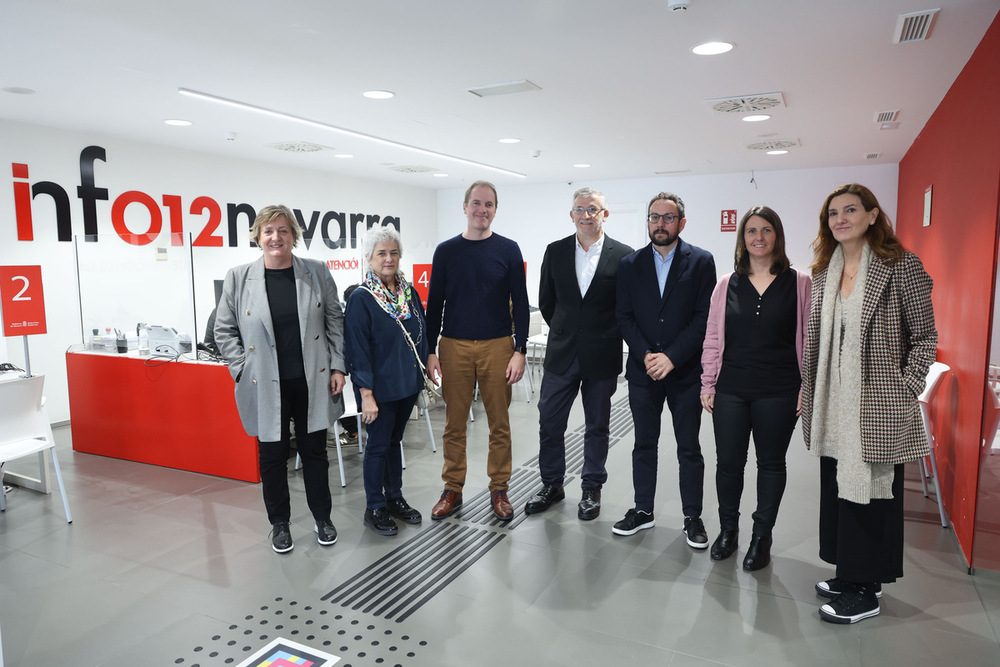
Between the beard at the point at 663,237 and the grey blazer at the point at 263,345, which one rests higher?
the beard at the point at 663,237

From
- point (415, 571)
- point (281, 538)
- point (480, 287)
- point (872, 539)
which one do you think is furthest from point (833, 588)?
point (281, 538)

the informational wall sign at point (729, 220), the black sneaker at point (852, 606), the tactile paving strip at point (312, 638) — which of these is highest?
the informational wall sign at point (729, 220)

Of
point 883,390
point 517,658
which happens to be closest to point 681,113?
point 883,390

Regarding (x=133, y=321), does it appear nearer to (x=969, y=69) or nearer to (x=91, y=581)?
(x=91, y=581)

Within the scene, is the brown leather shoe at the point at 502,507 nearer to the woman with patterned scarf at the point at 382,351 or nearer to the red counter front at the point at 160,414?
the woman with patterned scarf at the point at 382,351

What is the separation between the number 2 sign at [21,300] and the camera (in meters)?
4.22

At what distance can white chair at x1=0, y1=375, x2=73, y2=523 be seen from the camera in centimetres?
375

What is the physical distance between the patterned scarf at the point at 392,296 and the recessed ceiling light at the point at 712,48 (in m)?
2.21

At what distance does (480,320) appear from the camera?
347 centimetres

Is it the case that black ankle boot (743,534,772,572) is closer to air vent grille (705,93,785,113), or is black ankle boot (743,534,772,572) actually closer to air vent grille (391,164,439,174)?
air vent grille (705,93,785,113)

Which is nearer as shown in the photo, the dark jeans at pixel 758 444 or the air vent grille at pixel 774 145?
the dark jeans at pixel 758 444

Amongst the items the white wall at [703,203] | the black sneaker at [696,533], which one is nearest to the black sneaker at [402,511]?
the black sneaker at [696,533]

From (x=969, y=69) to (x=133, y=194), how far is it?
7.34 m

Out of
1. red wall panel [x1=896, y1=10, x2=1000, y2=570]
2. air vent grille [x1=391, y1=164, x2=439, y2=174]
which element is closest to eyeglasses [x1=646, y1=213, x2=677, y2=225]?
red wall panel [x1=896, y1=10, x2=1000, y2=570]
